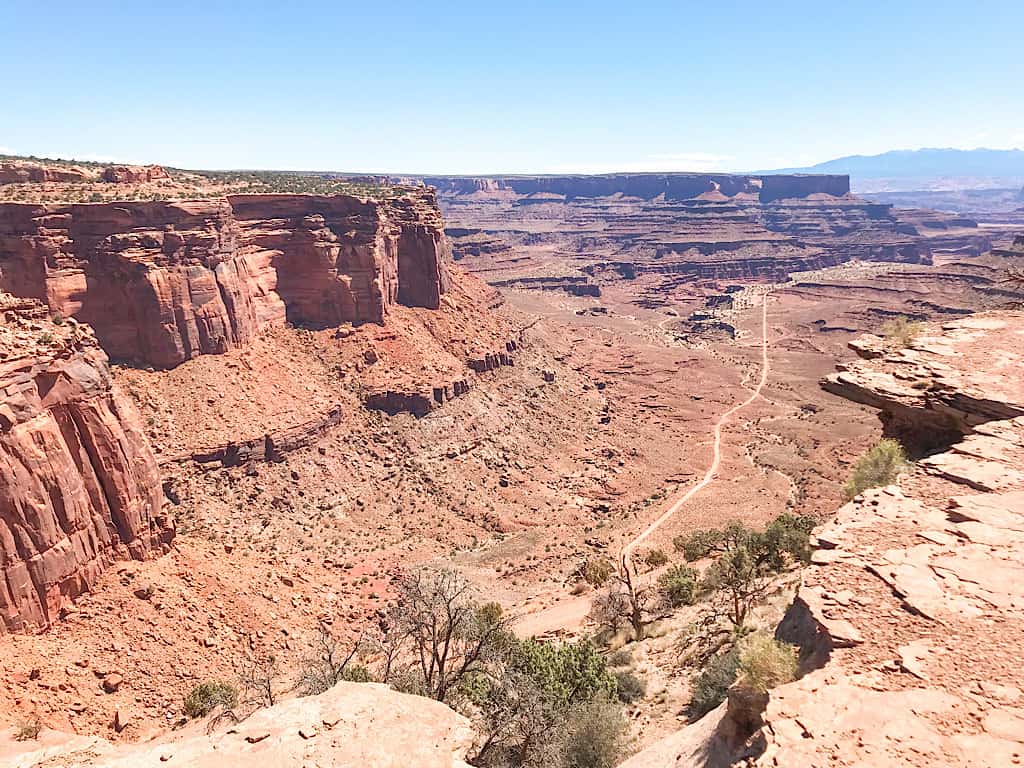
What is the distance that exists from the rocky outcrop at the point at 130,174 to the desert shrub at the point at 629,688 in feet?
176

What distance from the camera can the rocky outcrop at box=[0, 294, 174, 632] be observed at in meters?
22.0

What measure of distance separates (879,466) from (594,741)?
38.3 feet

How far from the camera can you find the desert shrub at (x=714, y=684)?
16.0 meters

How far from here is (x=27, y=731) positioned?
61.3 ft

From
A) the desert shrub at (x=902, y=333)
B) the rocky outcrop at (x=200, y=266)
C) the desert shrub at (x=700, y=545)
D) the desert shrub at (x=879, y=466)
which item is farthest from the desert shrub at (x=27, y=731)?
the desert shrub at (x=902, y=333)

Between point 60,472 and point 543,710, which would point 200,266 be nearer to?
point 60,472

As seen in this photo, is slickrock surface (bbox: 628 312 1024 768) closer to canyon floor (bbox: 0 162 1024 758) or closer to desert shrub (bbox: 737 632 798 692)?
desert shrub (bbox: 737 632 798 692)

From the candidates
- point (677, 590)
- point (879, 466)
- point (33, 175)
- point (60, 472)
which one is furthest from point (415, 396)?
point (879, 466)

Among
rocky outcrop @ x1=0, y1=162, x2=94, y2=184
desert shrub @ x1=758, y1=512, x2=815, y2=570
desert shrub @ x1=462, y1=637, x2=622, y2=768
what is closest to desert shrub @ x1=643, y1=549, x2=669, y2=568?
desert shrub @ x1=758, y1=512, x2=815, y2=570

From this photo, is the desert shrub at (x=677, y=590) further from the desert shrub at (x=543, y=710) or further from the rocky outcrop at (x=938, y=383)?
the rocky outcrop at (x=938, y=383)

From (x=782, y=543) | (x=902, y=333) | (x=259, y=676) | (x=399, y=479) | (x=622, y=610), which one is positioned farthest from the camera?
(x=399, y=479)

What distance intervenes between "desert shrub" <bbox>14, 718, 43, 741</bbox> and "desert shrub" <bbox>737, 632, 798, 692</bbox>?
72.7 ft

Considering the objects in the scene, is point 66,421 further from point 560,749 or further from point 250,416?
point 560,749

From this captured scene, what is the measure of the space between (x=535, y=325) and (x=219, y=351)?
55194 millimetres
